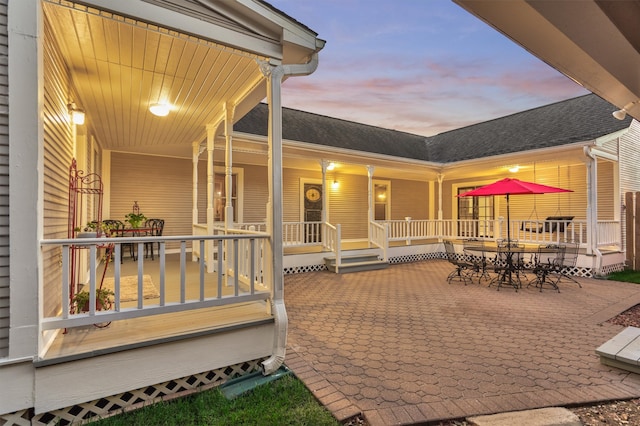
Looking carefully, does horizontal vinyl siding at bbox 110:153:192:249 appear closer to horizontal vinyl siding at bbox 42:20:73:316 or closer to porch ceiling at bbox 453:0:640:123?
horizontal vinyl siding at bbox 42:20:73:316

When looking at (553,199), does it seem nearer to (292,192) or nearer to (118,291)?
(292,192)

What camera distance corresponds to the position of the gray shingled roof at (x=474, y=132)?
8.70 metres

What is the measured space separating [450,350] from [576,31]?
3129 mm

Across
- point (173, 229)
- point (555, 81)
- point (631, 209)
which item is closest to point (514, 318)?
point (631, 209)

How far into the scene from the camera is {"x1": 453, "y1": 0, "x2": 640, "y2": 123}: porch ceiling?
1.27m

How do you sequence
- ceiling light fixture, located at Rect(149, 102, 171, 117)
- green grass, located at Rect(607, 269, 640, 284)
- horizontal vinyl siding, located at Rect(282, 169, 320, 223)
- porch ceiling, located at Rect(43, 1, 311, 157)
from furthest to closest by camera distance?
horizontal vinyl siding, located at Rect(282, 169, 320, 223)
green grass, located at Rect(607, 269, 640, 284)
ceiling light fixture, located at Rect(149, 102, 171, 117)
porch ceiling, located at Rect(43, 1, 311, 157)

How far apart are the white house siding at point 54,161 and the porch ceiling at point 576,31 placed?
10.9 ft

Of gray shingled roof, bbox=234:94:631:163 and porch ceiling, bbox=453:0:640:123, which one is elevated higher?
gray shingled roof, bbox=234:94:631:163

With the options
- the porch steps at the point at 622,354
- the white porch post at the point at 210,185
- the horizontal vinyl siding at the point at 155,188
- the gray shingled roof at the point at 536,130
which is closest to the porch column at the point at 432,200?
the gray shingled roof at the point at 536,130

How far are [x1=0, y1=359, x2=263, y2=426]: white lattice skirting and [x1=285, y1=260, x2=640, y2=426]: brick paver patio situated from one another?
2.29 feet

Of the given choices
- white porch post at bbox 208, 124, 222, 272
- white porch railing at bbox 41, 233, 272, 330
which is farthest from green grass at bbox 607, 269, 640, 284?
white porch post at bbox 208, 124, 222, 272

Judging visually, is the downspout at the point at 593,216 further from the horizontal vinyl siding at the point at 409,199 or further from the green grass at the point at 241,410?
the green grass at the point at 241,410

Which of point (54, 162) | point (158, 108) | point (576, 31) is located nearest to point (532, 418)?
point (576, 31)

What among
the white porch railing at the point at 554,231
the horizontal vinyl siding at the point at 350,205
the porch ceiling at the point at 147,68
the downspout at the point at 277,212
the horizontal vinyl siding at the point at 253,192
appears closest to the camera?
the porch ceiling at the point at 147,68
